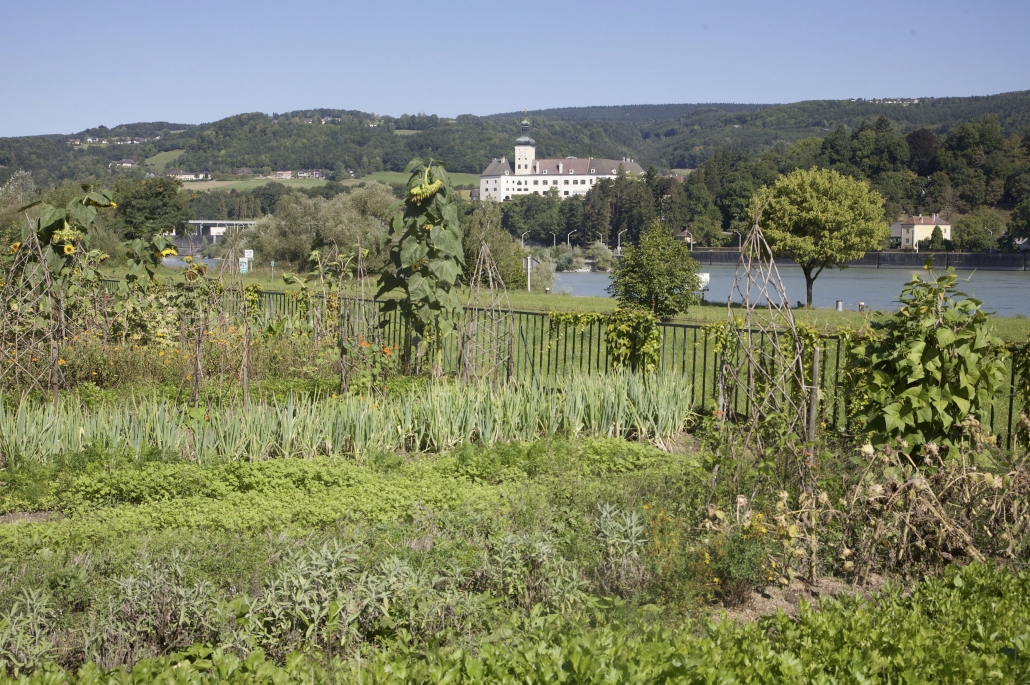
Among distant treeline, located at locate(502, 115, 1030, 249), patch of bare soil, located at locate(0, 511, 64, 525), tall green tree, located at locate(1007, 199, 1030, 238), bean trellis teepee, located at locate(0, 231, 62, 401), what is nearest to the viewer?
patch of bare soil, located at locate(0, 511, 64, 525)

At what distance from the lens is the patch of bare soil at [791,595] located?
382cm

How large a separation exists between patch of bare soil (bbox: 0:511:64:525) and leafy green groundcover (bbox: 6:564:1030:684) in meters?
2.24

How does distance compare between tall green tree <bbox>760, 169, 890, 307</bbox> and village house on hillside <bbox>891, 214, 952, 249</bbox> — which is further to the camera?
village house on hillside <bbox>891, 214, 952, 249</bbox>

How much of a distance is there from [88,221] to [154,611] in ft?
22.0

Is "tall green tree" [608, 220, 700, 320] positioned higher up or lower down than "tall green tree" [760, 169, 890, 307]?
lower down

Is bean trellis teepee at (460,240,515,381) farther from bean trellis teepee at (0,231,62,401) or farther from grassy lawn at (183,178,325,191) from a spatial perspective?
grassy lawn at (183,178,325,191)

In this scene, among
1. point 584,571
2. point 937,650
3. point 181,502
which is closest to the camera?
point 937,650

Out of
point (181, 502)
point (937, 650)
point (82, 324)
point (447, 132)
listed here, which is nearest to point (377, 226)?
point (82, 324)

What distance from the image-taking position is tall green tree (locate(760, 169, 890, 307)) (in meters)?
36.6

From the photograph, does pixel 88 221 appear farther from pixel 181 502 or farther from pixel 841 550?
pixel 841 550

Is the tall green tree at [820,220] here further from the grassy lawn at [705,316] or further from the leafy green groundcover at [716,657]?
the leafy green groundcover at [716,657]

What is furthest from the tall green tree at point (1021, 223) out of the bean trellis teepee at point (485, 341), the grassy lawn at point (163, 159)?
the grassy lawn at point (163, 159)

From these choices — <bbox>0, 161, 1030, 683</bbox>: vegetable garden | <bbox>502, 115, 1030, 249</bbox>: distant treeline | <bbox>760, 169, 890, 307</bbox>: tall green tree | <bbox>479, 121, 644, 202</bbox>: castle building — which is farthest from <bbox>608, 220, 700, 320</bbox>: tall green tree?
<bbox>479, 121, 644, 202</bbox>: castle building

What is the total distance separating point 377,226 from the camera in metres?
37.0
